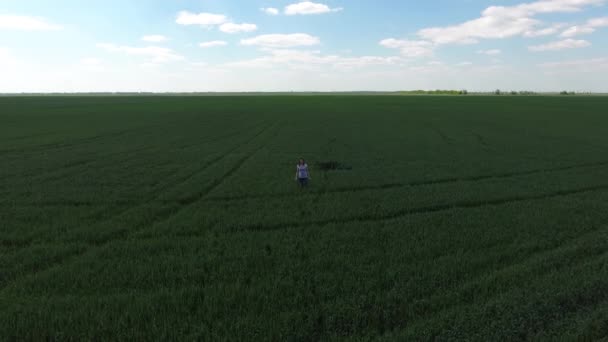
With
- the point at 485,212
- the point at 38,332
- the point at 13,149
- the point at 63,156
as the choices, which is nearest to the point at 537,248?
the point at 485,212

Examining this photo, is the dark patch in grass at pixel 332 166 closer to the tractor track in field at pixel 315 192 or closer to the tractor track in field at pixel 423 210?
the tractor track in field at pixel 315 192

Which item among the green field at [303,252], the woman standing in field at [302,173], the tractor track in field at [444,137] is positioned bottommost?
the green field at [303,252]

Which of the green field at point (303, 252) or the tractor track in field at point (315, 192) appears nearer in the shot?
the green field at point (303, 252)

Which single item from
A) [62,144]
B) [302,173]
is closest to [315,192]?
[302,173]

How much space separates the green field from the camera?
5.61 metres

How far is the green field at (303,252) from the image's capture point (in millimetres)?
5609

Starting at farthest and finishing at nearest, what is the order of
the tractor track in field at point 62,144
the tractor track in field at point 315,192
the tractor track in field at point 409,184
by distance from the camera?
the tractor track in field at point 62,144 → the tractor track in field at point 409,184 → the tractor track in field at point 315,192

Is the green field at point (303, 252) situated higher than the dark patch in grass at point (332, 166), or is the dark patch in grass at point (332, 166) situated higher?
the dark patch in grass at point (332, 166)

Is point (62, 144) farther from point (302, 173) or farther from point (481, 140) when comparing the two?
point (481, 140)

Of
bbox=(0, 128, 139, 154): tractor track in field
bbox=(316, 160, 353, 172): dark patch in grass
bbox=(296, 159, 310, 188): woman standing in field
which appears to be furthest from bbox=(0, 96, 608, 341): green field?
bbox=(0, 128, 139, 154): tractor track in field

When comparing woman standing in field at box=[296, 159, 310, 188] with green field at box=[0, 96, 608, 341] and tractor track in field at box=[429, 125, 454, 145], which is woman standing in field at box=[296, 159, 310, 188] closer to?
green field at box=[0, 96, 608, 341]

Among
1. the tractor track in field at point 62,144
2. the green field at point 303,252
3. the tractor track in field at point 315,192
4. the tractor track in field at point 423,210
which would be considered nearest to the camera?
the green field at point 303,252

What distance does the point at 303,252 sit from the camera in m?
8.12

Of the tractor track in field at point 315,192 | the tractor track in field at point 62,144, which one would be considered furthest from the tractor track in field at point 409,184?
the tractor track in field at point 62,144
